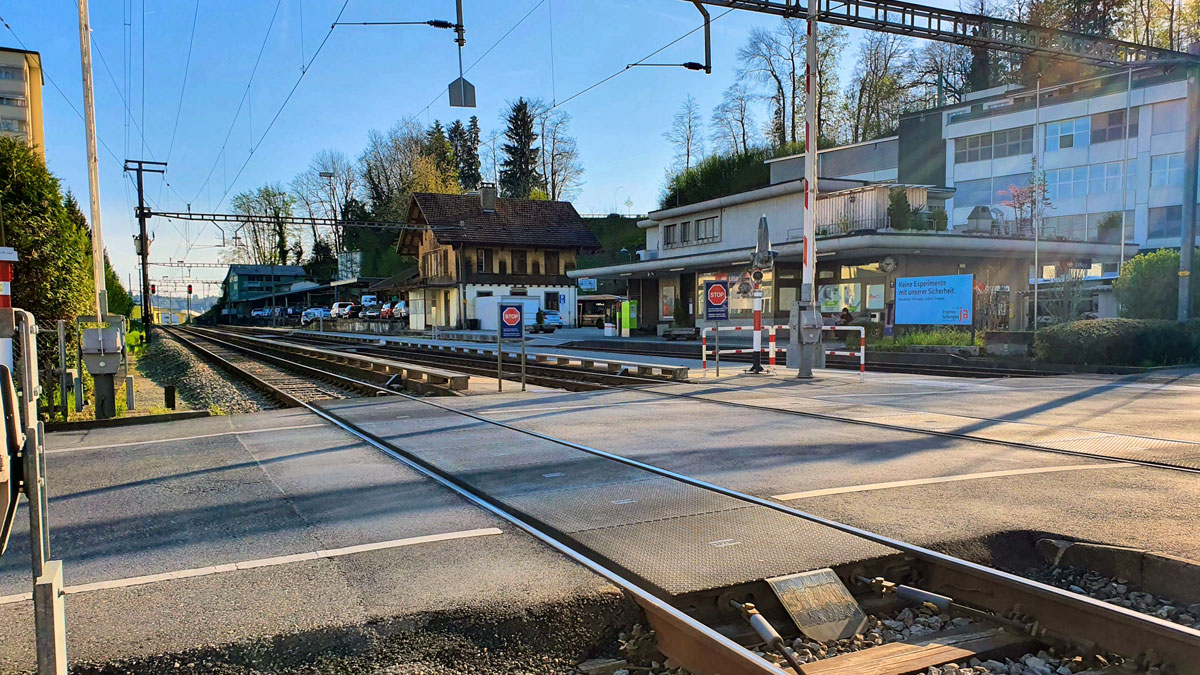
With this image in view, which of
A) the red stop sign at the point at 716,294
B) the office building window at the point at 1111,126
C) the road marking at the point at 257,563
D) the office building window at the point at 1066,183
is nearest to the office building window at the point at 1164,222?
the office building window at the point at 1066,183

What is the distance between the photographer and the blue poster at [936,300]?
22.8 meters

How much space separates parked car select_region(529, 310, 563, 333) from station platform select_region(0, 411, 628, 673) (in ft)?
149

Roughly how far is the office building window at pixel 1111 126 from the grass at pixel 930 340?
30167 mm

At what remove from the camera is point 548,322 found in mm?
56719

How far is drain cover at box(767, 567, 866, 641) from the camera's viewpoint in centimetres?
374

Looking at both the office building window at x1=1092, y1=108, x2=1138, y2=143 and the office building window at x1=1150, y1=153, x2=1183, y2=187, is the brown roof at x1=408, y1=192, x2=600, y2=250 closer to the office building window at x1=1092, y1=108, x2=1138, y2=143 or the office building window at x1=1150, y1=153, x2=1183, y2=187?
the office building window at x1=1092, y1=108, x2=1138, y2=143

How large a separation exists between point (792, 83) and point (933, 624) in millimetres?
68715

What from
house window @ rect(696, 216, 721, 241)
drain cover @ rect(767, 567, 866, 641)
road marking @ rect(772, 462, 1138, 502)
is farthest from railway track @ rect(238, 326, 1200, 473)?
house window @ rect(696, 216, 721, 241)

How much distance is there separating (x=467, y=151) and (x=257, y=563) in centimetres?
9812

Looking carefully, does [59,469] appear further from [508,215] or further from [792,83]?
[792,83]

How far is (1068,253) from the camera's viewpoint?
111ft

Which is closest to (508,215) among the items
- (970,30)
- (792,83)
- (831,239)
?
(792,83)

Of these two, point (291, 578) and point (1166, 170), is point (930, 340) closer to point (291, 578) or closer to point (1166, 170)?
point (291, 578)

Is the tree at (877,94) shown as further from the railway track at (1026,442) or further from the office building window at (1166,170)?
the railway track at (1026,442)
